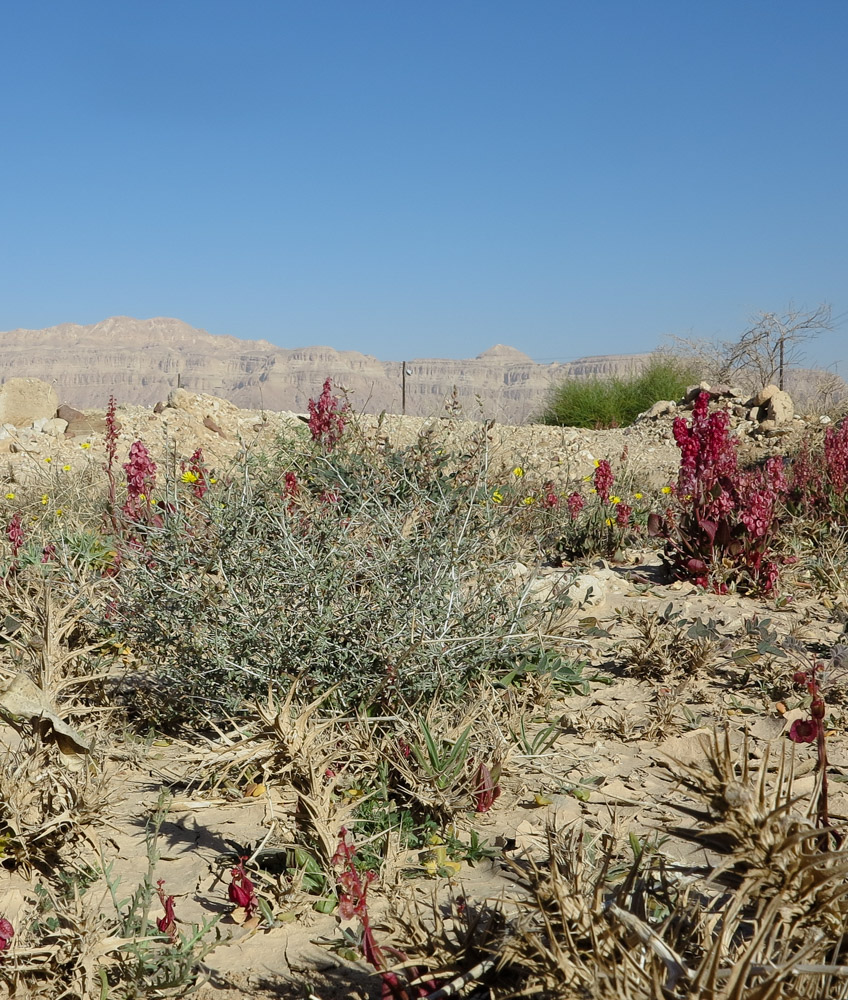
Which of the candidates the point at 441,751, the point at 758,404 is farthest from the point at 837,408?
the point at 441,751

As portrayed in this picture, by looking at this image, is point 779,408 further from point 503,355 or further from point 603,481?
point 503,355

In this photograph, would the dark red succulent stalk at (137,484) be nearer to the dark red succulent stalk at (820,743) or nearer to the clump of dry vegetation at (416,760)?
the clump of dry vegetation at (416,760)

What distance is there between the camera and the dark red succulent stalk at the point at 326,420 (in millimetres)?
6168

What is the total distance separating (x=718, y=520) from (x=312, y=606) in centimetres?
265

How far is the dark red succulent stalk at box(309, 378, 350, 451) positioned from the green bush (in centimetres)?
1143

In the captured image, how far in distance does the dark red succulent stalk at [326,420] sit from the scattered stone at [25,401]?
10.3m

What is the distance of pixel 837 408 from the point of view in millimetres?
14320

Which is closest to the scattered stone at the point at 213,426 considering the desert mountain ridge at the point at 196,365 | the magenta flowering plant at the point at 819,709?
the magenta flowering plant at the point at 819,709

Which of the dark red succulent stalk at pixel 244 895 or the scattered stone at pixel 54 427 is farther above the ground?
the scattered stone at pixel 54 427

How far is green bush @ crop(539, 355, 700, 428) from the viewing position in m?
17.7

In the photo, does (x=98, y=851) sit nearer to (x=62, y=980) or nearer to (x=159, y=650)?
(x=62, y=980)

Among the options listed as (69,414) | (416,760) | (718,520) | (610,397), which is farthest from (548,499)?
(610,397)

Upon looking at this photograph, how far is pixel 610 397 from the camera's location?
713 inches

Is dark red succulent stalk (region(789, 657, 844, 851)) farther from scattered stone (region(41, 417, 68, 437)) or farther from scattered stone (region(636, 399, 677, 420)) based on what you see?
scattered stone (region(636, 399, 677, 420))
